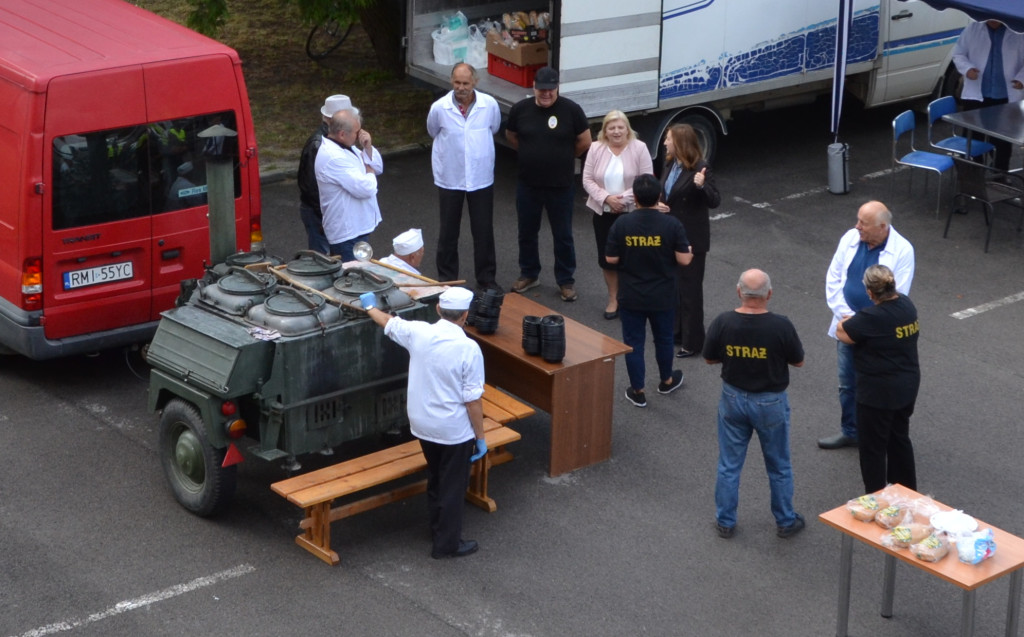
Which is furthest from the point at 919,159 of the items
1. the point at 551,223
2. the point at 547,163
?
the point at 547,163

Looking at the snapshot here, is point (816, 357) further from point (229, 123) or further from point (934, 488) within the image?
point (229, 123)

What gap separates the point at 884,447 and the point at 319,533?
310cm

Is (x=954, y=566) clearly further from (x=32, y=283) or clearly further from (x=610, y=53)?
(x=610, y=53)

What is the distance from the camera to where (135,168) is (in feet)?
27.8

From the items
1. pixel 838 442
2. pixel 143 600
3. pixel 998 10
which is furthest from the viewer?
pixel 998 10

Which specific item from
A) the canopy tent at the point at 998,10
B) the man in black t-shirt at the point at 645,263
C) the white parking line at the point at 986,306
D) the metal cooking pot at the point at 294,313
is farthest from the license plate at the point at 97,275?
the canopy tent at the point at 998,10

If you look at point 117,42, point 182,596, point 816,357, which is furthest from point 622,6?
point 182,596

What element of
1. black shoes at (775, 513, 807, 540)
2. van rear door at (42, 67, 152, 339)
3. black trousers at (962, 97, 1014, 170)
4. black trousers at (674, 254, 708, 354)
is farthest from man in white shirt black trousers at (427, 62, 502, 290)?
black trousers at (962, 97, 1014, 170)

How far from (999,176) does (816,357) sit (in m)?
4.58

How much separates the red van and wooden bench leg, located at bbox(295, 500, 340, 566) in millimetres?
2247

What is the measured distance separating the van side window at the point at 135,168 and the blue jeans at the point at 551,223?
2.46m

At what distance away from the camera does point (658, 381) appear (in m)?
9.14

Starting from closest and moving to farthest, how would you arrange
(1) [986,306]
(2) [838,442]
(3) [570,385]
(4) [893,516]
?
(4) [893,516] → (3) [570,385] → (2) [838,442] → (1) [986,306]

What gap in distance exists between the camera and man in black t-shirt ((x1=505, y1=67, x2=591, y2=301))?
9953 millimetres
